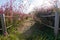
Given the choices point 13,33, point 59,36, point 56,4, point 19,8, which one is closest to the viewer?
point 59,36

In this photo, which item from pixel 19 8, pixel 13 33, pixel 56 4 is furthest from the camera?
pixel 19 8

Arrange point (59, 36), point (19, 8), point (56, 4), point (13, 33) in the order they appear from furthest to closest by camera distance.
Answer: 1. point (19, 8)
2. point (56, 4)
3. point (13, 33)
4. point (59, 36)

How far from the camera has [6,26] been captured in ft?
23.8

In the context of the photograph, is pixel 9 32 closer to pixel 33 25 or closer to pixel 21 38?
pixel 21 38

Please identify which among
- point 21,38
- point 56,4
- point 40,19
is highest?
point 56,4

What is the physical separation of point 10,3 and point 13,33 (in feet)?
4.86

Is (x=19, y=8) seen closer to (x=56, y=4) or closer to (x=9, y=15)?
(x=9, y=15)

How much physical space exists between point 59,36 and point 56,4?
165 centimetres

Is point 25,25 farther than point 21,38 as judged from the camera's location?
Yes

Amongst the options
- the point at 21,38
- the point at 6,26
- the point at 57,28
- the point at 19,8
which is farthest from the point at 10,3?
the point at 57,28

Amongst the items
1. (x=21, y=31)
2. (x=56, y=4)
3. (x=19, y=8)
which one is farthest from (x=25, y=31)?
(x=56, y=4)

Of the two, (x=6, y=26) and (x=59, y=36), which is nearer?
(x=59, y=36)

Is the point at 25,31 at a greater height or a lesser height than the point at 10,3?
lesser

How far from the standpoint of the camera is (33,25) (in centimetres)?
782
